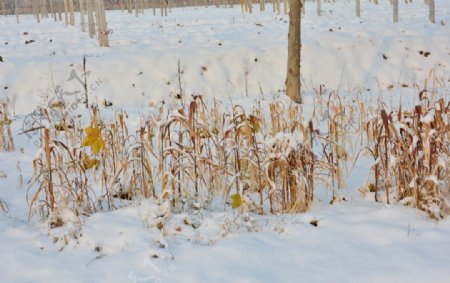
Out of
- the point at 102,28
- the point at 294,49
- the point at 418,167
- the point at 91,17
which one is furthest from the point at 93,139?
the point at 91,17

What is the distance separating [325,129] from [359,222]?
9.61 feet

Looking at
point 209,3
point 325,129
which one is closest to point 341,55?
point 325,129

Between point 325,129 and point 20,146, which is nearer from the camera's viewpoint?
point 20,146

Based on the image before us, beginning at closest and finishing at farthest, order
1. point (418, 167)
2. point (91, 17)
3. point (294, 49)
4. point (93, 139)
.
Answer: point (418, 167), point (93, 139), point (294, 49), point (91, 17)

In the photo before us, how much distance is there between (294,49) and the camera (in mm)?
7008

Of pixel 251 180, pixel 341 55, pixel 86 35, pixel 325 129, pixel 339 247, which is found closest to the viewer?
pixel 339 247

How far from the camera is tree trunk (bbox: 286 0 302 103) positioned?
6.77 meters

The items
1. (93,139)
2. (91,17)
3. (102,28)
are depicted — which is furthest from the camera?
(91,17)

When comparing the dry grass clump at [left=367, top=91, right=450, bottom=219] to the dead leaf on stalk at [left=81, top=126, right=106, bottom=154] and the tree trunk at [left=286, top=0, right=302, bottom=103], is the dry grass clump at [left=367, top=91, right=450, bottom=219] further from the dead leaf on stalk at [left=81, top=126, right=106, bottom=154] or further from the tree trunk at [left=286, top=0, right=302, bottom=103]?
the tree trunk at [left=286, top=0, right=302, bottom=103]

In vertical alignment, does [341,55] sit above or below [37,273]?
above

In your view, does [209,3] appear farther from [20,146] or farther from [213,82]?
[20,146]

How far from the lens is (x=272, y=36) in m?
12.4

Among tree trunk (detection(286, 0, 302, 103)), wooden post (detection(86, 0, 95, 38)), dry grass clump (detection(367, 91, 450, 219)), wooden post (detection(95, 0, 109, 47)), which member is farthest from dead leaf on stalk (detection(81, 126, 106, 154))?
wooden post (detection(86, 0, 95, 38))

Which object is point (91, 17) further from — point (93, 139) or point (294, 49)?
point (93, 139)
